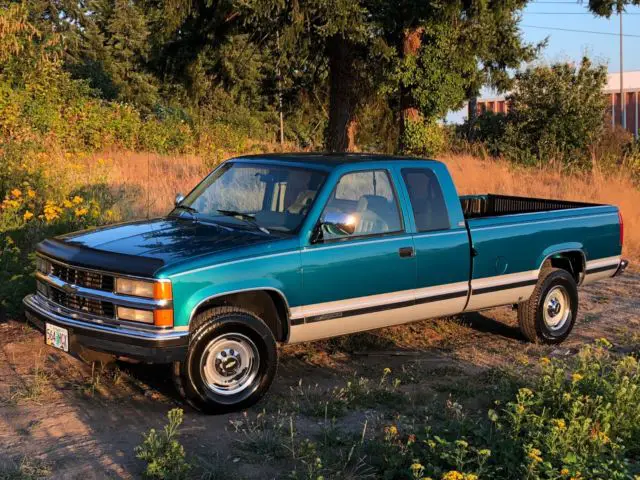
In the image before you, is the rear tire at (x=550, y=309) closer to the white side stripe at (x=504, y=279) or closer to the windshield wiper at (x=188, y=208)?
the white side stripe at (x=504, y=279)

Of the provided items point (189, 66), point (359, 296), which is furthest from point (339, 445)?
point (189, 66)

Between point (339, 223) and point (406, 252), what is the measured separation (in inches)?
32.1

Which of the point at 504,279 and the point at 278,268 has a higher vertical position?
the point at 278,268

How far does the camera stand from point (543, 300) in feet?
25.0

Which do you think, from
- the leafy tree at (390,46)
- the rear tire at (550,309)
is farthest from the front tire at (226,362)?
the leafy tree at (390,46)

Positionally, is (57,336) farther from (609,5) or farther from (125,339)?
(609,5)

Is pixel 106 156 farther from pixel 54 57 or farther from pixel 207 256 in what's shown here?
pixel 207 256

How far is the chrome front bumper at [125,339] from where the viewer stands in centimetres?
506

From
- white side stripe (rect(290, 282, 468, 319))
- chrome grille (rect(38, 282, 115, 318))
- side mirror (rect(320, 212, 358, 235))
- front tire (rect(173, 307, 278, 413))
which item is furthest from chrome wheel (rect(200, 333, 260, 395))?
side mirror (rect(320, 212, 358, 235))

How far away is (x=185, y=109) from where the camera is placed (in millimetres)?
35375

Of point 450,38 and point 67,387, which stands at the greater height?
point 450,38

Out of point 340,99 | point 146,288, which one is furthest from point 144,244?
point 340,99

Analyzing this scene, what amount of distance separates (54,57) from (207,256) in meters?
15.3

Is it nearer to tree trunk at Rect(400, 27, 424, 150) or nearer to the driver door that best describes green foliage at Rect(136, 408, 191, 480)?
the driver door
